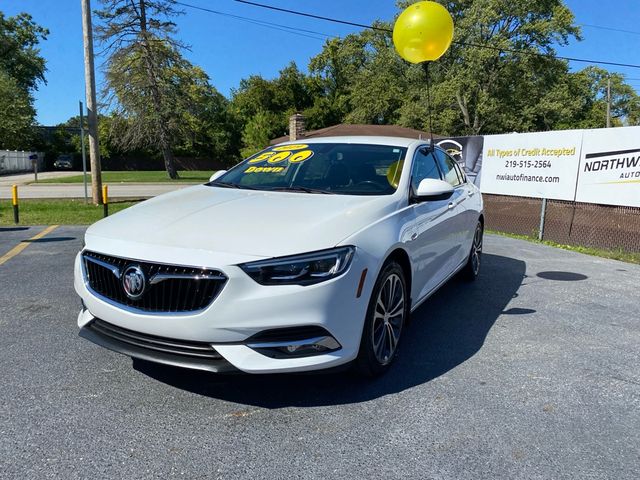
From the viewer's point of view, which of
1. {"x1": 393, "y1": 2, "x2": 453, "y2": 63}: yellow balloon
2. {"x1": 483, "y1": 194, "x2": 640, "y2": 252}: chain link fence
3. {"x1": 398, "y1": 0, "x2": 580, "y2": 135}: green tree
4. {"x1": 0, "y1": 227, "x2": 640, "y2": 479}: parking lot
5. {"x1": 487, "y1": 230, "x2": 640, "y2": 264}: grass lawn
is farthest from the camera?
{"x1": 398, "y1": 0, "x2": 580, "y2": 135}: green tree

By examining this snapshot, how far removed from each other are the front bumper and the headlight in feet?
0.11

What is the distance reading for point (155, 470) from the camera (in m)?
2.23

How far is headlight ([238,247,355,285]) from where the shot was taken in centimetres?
251

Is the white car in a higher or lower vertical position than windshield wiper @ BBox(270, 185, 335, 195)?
lower

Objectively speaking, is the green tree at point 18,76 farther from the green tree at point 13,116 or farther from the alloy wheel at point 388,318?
the alloy wheel at point 388,318

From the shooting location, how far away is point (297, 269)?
8.38ft

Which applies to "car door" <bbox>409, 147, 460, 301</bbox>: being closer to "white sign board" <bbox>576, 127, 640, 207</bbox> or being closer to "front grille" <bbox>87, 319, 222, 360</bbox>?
"front grille" <bbox>87, 319, 222, 360</bbox>

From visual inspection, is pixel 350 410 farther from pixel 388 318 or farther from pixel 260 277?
pixel 260 277

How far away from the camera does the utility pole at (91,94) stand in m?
13.7

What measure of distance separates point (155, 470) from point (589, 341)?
3.47 m

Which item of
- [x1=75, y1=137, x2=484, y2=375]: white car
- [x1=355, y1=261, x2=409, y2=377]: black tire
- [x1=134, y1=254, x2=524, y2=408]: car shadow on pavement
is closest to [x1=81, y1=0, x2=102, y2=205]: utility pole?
[x1=75, y1=137, x2=484, y2=375]: white car

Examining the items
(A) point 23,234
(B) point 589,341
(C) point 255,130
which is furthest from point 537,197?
(C) point 255,130

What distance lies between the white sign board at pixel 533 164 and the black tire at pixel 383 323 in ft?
23.2

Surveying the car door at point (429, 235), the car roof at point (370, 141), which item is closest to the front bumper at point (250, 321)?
the car door at point (429, 235)
